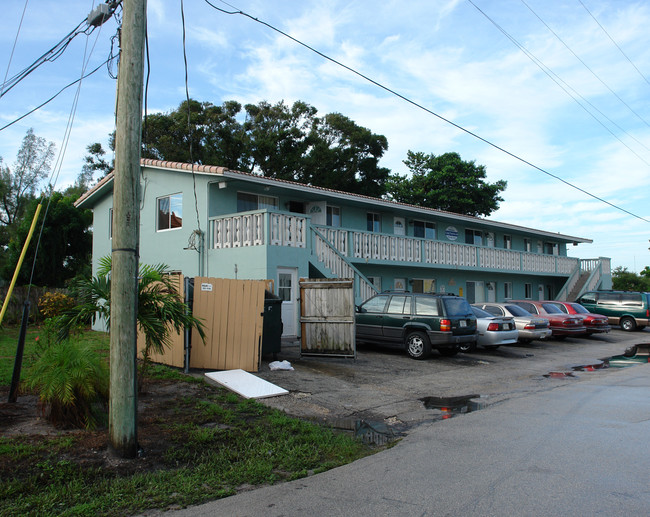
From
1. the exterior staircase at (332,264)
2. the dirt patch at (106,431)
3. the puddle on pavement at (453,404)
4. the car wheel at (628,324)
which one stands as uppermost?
the exterior staircase at (332,264)

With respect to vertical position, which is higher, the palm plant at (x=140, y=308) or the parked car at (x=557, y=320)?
the palm plant at (x=140, y=308)

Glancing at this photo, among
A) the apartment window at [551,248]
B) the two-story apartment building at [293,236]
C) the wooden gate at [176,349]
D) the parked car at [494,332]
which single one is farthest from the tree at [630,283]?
the wooden gate at [176,349]

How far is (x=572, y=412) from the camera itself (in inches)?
324

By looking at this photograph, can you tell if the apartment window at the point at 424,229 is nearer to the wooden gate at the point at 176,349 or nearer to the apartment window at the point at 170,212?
the apartment window at the point at 170,212

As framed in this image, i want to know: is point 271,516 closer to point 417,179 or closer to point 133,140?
point 133,140

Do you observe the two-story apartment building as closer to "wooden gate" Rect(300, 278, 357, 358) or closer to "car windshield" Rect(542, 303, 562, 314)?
"wooden gate" Rect(300, 278, 357, 358)

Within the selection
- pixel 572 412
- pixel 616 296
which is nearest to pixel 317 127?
pixel 616 296

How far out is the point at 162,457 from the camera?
230 inches

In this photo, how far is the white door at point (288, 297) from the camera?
16266mm

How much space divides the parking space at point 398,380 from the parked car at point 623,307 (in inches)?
353

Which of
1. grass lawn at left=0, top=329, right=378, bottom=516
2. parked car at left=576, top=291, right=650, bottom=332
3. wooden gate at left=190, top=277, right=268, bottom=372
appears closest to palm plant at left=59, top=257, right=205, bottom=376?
grass lawn at left=0, top=329, right=378, bottom=516

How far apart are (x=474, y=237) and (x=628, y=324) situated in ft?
29.2

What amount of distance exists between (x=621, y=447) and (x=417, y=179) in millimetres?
37973

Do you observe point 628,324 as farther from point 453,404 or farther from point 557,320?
point 453,404
